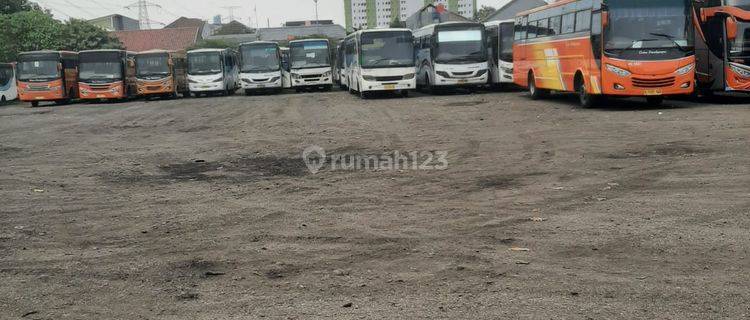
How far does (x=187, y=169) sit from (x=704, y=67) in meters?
14.9

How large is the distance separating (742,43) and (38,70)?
30333 mm

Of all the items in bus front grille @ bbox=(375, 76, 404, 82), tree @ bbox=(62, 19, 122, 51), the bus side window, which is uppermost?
tree @ bbox=(62, 19, 122, 51)

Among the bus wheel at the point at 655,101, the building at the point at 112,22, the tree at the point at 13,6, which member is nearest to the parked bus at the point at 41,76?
the bus wheel at the point at 655,101

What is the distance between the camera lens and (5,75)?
1686 inches

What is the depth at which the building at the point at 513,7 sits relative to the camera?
7438 centimetres

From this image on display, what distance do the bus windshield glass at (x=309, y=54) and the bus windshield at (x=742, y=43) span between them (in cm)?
2084

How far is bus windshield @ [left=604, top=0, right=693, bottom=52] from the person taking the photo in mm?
17547

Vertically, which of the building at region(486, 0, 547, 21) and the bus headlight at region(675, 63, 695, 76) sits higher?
the building at region(486, 0, 547, 21)

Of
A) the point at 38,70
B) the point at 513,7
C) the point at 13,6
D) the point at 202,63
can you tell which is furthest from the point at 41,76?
the point at 513,7

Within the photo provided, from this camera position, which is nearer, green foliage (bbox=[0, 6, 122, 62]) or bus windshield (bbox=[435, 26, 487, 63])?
bus windshield (bbox=[435, 26, 487, 63])

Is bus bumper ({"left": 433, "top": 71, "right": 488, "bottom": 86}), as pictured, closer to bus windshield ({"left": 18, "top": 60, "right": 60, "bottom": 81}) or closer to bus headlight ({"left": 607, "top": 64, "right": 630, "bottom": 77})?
bus headlight ({"left": 607, "top": 64, "right": 630, "bottom": 77})

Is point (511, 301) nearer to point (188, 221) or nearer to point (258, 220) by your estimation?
point (258, 220)

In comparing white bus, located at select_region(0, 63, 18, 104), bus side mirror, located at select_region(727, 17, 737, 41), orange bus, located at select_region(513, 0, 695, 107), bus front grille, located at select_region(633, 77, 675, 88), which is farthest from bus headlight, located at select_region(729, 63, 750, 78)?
white bus, located at select_region(0, 63, 18, 104)

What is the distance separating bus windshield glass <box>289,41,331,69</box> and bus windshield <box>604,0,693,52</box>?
20097 mm
